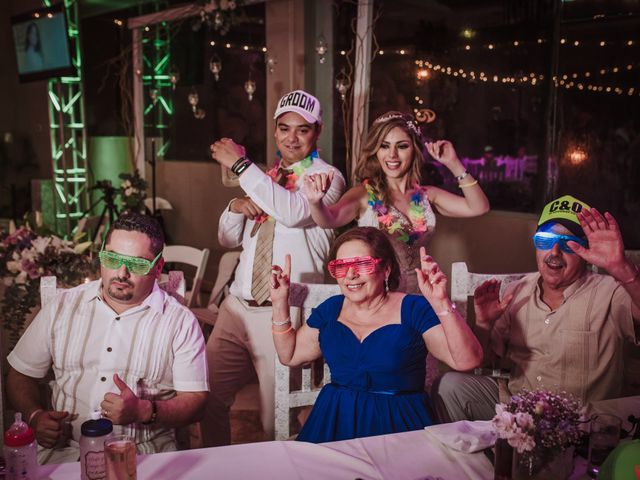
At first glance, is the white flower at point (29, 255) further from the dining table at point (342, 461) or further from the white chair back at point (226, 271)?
the dining table at point (342, 461)

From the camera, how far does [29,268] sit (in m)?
2.76

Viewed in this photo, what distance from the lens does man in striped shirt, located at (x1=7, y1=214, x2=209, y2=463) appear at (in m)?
2.06

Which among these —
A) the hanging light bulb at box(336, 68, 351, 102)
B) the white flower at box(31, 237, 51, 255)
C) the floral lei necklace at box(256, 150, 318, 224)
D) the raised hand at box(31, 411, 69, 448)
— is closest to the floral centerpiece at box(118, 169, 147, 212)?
the hanging light bulb at box(336, 68, 351, 102)

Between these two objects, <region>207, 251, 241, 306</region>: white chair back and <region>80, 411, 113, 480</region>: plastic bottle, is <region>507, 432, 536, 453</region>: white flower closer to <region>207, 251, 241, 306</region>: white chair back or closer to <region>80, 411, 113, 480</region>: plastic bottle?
<region>80, 411, 113, 480</region>: plastic bottle

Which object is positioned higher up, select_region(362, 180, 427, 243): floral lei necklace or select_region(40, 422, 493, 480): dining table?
select_region(362, 180, 427, 243): floral lei necklace

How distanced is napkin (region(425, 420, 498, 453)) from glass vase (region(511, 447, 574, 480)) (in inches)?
5.0

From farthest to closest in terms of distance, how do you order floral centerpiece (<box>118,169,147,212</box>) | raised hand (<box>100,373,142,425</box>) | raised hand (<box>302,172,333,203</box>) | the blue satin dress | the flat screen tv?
floral centerpiece (<box>118,169,147,212</box>)
the flat screen tv
raised hand (<box>302,172,333,203</box>)
the blue satin dress
raised hand (<box>100,373,142,425</box>)

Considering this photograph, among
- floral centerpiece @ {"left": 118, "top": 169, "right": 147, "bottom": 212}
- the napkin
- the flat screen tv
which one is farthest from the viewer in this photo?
floral centerpiece @ {"left": 118, "top": 169, "right": 147, "bottom": 212}

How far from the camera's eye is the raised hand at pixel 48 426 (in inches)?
75.0

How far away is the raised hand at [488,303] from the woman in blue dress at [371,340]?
365 mm

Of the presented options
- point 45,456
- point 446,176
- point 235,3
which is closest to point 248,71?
point 235,3

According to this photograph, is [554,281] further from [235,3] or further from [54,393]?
[235,3]

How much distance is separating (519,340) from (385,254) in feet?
2.09

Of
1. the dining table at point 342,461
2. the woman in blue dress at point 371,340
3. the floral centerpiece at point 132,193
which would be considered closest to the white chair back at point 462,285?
the woman in blue dress at point 371,340
